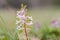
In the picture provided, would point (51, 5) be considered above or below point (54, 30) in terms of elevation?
above

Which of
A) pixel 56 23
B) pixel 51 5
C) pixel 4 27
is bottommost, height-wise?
pixel 4 27

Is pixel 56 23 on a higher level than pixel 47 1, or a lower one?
lower

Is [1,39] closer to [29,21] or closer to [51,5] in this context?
[29,21]

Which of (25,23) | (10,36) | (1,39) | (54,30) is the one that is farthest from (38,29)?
(25,23)

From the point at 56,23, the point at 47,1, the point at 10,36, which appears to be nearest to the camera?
the point at 10,36

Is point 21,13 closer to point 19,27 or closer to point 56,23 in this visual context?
point 19,27

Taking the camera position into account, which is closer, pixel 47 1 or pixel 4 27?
pixel 4 27

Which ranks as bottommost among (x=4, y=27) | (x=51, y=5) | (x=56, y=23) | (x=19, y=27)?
(x=19, y=27)

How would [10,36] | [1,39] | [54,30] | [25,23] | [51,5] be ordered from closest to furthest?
1. [25,23]
2. [10,36]
3. [1,39]
4. [54,30]
5. [51,5]

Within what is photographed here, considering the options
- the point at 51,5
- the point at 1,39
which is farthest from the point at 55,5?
the point at 1,39
